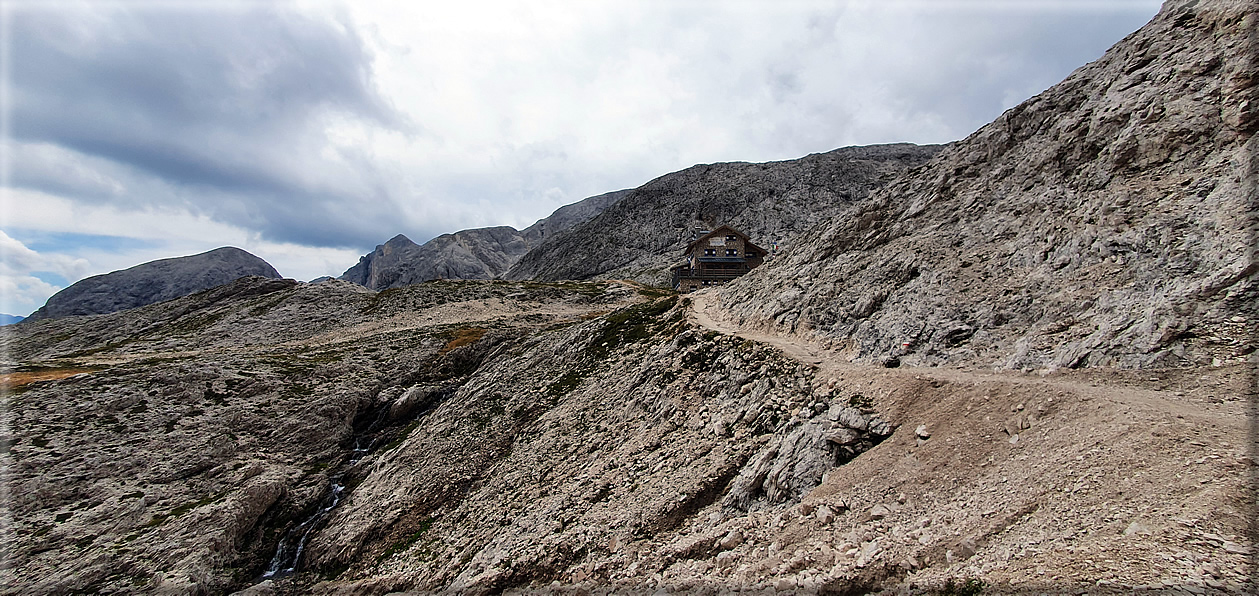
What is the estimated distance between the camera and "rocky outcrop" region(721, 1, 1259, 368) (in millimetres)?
17484

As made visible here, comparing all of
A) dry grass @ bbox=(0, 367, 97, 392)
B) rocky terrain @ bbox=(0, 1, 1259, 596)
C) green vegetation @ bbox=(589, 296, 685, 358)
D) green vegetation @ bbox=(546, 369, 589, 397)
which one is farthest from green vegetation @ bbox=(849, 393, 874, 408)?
dry grass @ bbox=(0, 367, 97, 392)

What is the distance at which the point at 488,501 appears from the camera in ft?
92.3

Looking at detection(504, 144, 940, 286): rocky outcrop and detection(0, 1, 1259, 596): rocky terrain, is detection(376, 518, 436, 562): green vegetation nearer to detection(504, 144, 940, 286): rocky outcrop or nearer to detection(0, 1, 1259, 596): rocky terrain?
detection(0, 1, 1259, 596): rocky terrain

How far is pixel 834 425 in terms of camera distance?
65.8 feet

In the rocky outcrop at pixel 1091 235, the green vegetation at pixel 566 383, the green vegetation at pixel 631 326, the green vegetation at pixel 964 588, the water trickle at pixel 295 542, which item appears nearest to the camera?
the green vegetation at pixel 964 588

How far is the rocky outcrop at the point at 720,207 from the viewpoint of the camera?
5546 inches

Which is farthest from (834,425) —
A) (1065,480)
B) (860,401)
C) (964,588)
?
(964,588)

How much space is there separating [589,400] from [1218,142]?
115 ft

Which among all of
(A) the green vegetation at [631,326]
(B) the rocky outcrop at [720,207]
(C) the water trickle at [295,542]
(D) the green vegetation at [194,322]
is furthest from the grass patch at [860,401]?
(B) the rocky outcrop at [720,207]

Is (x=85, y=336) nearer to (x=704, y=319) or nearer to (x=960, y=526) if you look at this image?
(x=704, y=319)

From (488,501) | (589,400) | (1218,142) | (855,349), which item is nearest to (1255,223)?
(1218,142)

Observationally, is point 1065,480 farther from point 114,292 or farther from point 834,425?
point 114,292

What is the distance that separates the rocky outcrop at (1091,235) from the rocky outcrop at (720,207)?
311 feet

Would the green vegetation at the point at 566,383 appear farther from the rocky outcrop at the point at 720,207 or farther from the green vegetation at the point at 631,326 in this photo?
the rocky outcrop at the point at 720,207
